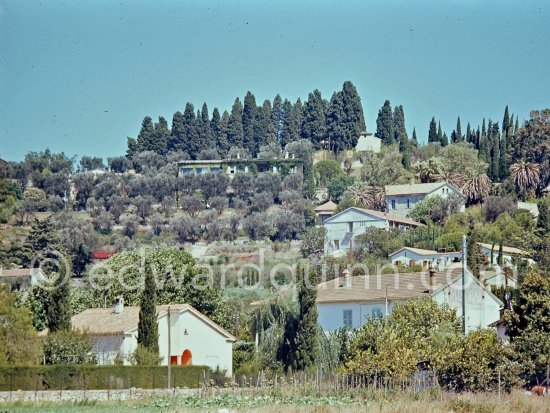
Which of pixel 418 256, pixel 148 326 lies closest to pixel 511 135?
pixel 418 256

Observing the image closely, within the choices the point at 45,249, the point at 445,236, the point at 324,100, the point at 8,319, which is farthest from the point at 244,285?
the point at 324,100

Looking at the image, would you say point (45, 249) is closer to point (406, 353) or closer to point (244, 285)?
point (244, 285)

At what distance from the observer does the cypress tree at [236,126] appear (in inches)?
7151

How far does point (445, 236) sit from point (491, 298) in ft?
144

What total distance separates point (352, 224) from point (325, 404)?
86.0m

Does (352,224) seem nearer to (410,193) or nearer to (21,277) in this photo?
(410,193)

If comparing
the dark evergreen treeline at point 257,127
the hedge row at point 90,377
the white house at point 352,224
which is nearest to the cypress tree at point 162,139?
the dark evergreen treeline at point 257,127

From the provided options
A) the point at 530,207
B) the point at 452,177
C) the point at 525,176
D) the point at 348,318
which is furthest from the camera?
the point at 452,177

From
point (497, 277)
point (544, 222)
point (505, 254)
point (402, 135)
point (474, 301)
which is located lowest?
point (474, 301)

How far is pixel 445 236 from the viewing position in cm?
10631

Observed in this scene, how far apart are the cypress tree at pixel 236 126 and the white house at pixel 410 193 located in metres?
52.3

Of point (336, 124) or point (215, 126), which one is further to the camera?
point (215, 126)

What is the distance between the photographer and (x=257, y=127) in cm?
18300

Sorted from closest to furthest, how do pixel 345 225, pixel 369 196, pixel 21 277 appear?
1. pixel 21 277
2. pixel 345 225
3. pixel 369 196
